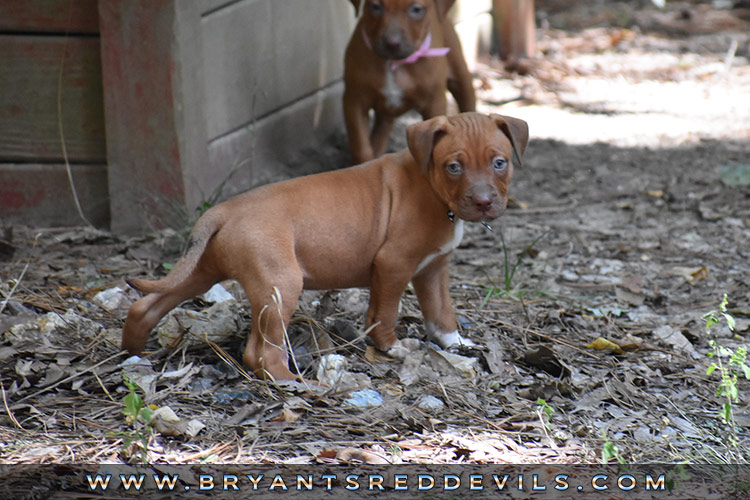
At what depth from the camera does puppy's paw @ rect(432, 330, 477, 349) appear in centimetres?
395

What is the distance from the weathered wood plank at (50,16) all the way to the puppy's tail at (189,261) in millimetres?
2075

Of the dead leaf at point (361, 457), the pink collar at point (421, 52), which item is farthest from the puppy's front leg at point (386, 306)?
the pink collar at point (421, 52)

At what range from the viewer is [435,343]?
399cm

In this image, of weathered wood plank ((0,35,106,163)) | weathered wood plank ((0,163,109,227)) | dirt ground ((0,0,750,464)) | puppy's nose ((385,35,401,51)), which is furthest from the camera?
puppy's nose ((385,35,401,51))

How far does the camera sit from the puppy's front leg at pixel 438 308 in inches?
153

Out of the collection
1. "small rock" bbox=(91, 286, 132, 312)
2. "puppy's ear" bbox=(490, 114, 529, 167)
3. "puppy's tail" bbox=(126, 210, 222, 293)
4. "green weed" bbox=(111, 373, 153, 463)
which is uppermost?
"puppy's ear" bbox=(490, 114, 529, 167)

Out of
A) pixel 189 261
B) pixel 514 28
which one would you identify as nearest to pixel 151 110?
pixel 189 261

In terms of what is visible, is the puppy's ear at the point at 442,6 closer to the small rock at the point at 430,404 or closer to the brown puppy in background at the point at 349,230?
the brown puppy in background at the point at 349,230

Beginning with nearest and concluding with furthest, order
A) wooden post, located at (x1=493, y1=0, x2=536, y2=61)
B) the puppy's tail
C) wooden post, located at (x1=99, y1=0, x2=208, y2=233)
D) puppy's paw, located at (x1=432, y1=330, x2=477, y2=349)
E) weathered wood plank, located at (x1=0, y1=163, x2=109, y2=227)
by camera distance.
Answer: the puppy's tail, puppy's paw, located at (x1=432, y1=330, x2=477, y2=349), wooden post, located at (x1=99, y1=0, x2=208, y2=233), weathered wood plank, located at (x1=0, y1=163, x2=109, y2=227), wooden post, located at (x1=493, y1=0, x2=536, y2=61)

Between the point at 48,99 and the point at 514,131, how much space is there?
2.84m

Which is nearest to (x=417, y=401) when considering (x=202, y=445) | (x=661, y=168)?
(x=202, y=445)

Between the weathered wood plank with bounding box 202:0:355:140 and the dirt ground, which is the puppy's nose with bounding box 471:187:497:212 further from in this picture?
the weathered wood plank with bounding box 202:0:355:140

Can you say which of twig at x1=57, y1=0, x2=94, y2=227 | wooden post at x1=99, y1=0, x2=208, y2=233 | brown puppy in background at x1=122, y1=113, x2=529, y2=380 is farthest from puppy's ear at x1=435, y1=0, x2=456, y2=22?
brown puppy in background at x1=122, y1=113, x2=529, y2=380

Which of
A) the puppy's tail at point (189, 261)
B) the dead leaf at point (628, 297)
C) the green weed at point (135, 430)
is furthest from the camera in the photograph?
the dead leaf at point (628, 297)
